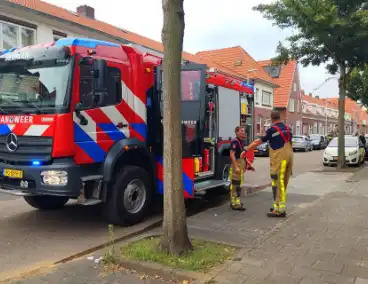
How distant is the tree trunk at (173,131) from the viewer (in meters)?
4.41

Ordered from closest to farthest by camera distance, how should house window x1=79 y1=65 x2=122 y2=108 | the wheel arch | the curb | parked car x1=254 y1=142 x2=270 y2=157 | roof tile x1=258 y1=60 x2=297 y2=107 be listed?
the curb < house window x1=79 y1=65 x2=122 y2=108 < the wheel arch < parked car x1=254 y1=142 x2=270 y2=157 < roof tile x1=258 y1=60 x2=297 y2=107

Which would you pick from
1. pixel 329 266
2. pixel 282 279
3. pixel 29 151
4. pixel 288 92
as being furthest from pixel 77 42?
pixel 288 92

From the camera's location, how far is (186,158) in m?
7.07

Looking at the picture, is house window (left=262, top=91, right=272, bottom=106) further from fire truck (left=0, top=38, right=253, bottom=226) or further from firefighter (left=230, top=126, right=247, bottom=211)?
fire truck (left=0, top=38, right=253, bottom=226)

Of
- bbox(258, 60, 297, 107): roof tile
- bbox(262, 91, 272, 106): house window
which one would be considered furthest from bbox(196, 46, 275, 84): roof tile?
bbox(258, 60, 297, 107): roof tile

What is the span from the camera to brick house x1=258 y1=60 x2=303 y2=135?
46.3 metres

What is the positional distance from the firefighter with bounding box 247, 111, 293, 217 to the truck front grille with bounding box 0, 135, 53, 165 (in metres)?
3.35

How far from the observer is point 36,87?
18.9 ft

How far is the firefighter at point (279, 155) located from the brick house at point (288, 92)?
38.2m

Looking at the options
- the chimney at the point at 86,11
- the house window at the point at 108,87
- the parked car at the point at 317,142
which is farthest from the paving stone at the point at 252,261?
the parked car at the point at 317,142

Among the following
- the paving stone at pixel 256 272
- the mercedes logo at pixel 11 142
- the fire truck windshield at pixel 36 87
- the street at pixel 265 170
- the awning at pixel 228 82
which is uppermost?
the awning at pixel 228 82

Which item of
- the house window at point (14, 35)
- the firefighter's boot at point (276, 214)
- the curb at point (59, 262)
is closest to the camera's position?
the curb at point (59, 262)

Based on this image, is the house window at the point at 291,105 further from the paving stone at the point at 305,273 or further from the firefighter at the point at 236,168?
the paving stone at the point at 305,273

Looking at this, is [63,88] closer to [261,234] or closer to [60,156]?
[60,156]
